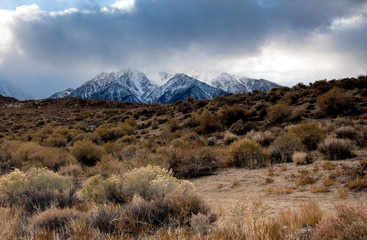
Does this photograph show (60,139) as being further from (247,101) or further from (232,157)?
(247,101)

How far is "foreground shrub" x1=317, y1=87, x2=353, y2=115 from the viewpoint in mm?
16344

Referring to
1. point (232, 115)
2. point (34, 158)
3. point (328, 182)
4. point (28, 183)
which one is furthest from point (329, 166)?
point (34, 158)

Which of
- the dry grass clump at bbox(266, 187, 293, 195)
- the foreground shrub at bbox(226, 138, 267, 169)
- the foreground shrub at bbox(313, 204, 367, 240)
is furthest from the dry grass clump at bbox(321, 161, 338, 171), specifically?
the foreground shrub at bbox(313, 204, 367, 240)

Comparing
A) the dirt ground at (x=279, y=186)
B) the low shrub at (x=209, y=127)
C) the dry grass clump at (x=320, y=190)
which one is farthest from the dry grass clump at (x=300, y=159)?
the low shrub at (x=209, y=127)

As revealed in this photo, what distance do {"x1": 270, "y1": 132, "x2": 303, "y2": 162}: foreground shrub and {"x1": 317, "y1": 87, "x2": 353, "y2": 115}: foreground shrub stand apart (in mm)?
8887

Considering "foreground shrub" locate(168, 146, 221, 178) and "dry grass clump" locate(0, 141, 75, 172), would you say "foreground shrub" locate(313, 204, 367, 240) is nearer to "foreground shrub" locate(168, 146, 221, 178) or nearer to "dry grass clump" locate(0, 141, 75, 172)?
"foreground shrub" locate(168, 146, 221, 178)

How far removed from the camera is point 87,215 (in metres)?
4.07

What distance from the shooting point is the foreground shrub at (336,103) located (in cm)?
1634

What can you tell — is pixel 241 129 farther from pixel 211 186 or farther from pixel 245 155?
pixel 211 186

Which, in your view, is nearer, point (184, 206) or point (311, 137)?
point (184, 206)

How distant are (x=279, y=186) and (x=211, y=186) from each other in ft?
7.16

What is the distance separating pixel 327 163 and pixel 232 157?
12.0 ft

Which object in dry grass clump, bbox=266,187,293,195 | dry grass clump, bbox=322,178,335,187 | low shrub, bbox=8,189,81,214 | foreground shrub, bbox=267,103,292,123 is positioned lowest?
dry grass clump, bbox=266,187,293,195

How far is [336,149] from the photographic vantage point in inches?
337
